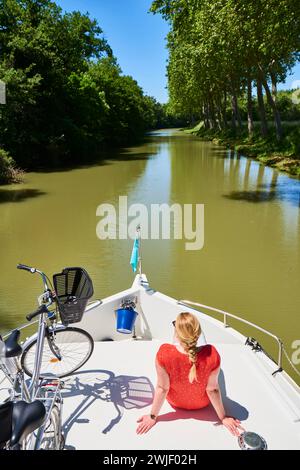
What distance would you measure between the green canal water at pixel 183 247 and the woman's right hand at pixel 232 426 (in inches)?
94.3

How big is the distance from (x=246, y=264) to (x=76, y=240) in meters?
4.90

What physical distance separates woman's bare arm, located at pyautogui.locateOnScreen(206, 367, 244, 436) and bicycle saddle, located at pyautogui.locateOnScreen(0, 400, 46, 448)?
4.93ft

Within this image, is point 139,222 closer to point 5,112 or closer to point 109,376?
point 109,376

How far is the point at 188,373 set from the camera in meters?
3.02

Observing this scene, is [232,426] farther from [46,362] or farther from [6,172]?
[6,172]

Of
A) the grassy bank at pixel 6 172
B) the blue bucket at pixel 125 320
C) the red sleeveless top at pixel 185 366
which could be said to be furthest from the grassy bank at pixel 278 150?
the red sleeveless top at pixel 185 366

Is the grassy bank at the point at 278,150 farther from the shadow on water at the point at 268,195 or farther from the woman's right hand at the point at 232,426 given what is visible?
the woman's right hand at the point at 232,426

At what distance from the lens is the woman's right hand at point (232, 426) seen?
3.17 meters

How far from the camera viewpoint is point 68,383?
3980mm

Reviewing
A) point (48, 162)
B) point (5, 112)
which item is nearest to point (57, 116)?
point (48, 162)

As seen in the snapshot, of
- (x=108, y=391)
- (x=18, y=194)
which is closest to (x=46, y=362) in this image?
(x=108, y=391)

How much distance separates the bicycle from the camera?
2012 millimetres

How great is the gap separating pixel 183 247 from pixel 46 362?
622cm

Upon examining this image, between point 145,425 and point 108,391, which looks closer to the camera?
point 145,425
